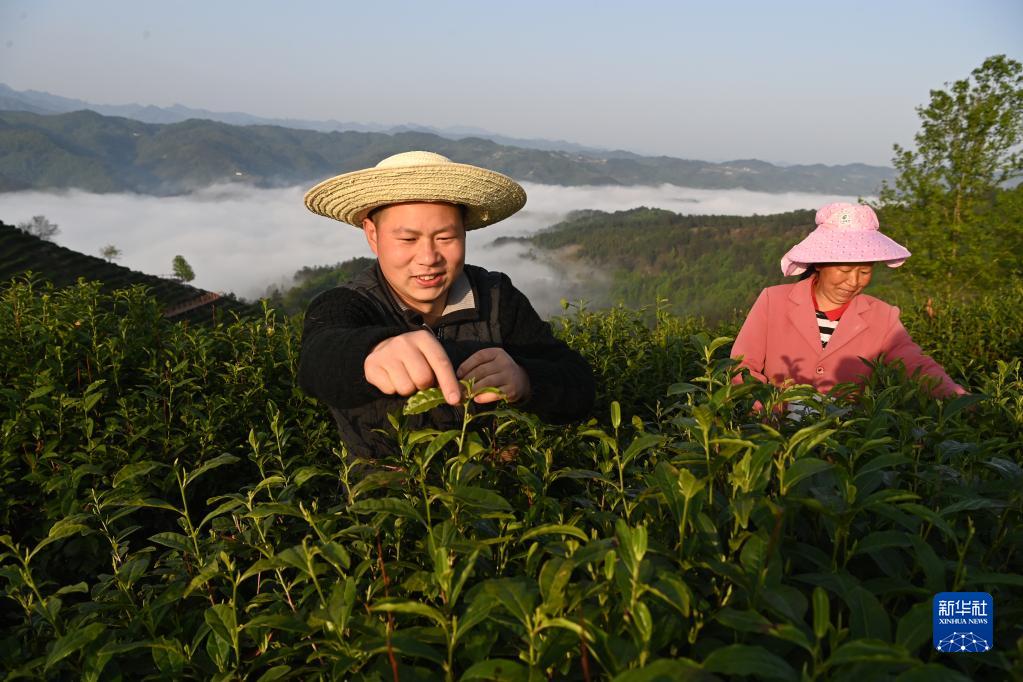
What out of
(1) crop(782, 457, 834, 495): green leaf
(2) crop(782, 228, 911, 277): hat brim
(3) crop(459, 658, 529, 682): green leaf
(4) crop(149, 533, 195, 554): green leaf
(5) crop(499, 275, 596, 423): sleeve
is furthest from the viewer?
(2) crop(782, 228, 911, 277): hat brim

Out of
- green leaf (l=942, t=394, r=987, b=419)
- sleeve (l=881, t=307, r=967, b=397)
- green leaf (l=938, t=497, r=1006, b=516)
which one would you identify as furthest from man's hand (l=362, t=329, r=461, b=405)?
sleeve (l=881, t=307, r=967, b=397)

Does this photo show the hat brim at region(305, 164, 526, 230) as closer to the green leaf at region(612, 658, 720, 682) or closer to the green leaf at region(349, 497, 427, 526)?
the green leaf at region(349, 497, 427, 526)

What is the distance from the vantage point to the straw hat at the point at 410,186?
2.69 metres

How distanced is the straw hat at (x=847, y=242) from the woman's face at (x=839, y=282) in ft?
0.47

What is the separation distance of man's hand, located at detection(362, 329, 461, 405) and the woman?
286 centimetres

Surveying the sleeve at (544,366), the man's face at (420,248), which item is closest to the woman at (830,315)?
the sleeve at (544,366)

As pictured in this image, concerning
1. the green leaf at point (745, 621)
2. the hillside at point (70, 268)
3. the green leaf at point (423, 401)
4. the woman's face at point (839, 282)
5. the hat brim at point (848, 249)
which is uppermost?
the hat brim at point (848, 249)

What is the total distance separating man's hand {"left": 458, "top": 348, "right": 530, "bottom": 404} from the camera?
1.78m

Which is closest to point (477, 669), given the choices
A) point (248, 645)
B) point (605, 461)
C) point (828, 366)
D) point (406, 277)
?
point (248, 645)

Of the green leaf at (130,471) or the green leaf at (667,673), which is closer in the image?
the green leaf at (667,673)

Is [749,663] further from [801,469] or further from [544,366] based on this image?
[544,366]

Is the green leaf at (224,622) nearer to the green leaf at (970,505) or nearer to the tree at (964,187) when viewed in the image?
the green leaf at (970,505)

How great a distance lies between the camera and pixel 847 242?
13.3 ft

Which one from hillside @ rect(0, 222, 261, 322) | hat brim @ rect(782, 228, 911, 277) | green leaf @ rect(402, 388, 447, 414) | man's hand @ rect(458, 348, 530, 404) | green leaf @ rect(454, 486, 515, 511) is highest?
hat brim @ rect(782, 228, 911, 277)
